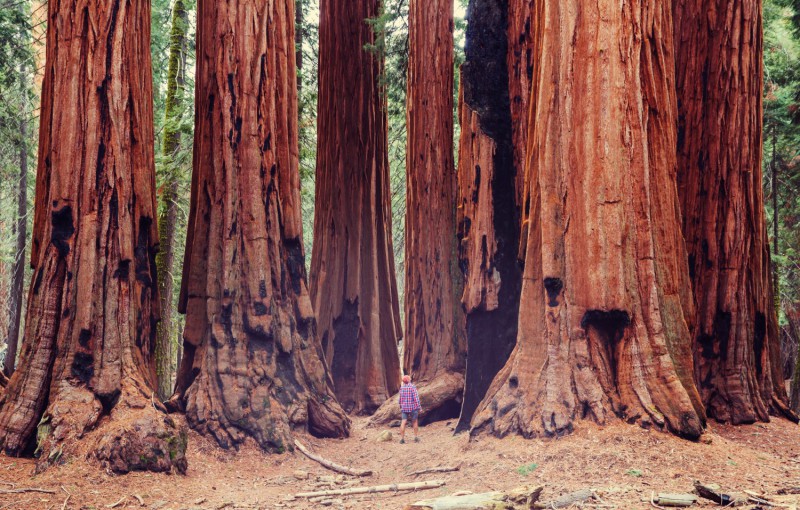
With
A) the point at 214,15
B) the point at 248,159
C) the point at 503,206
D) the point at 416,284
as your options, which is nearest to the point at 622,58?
the point at 503,206

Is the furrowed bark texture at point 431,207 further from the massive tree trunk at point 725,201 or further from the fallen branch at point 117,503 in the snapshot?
the fallen branch at point 117,503

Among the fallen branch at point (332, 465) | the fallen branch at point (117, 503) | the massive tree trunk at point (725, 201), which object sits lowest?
the fallen branch at point (332, 465)

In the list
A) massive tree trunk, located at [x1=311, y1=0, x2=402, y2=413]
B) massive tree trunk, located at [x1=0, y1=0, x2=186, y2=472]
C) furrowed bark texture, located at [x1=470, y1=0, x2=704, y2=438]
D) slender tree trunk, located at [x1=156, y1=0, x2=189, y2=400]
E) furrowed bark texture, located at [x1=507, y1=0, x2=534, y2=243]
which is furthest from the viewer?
massive tree trunk, located at [x1=311, y1=0, x2=402, y2=413]

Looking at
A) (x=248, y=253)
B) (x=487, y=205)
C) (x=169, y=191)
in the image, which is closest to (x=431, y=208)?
(x=487, y=205)

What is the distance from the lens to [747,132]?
8508 millimetres

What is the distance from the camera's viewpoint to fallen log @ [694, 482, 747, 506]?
164 inches

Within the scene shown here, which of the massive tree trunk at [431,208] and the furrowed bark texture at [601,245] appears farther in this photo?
the massive tree trunk at [431,208]

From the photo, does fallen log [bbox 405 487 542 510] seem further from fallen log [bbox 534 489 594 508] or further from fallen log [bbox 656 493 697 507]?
fallen log [bbox 656 493 697 507]

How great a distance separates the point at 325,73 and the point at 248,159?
Result: 557cm

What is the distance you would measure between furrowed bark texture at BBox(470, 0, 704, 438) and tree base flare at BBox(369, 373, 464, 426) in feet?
12.5

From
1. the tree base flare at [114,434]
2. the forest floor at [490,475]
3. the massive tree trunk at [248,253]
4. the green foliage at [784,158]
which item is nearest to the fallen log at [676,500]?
the forest floor at [490,475]

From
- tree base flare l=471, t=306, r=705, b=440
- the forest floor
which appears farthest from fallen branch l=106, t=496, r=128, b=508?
tree base flare l=471, t=306, r=705, b=440

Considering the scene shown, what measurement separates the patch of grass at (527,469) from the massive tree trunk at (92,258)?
3055 millimetres

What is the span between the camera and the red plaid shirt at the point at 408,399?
9.52 meters
